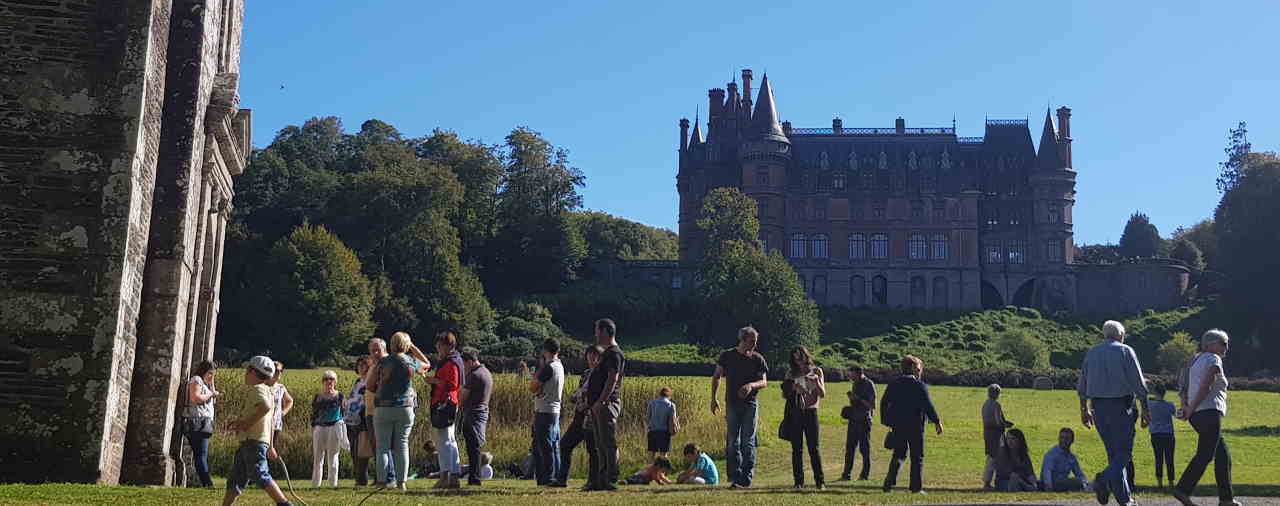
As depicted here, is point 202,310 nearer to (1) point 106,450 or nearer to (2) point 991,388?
(1) point 106,450

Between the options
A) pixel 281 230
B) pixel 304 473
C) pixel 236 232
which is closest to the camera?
pixel 304 473

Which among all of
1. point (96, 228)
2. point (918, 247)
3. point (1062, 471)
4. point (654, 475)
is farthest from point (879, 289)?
point (96, 228)

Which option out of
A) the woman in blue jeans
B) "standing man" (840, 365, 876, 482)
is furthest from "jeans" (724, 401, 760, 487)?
the woman in blue jeans

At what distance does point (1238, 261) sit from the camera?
76000 millimetres

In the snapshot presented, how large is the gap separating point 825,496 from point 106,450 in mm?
8061

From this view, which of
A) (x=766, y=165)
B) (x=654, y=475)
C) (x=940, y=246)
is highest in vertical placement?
(x=766, y=165)

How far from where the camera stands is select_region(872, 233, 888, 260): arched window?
98938mm

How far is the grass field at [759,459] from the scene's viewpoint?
44.7 ft

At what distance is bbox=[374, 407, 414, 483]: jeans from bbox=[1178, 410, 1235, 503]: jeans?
799 centimetres

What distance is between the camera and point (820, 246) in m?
98.8

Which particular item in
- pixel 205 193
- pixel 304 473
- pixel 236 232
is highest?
pixel 236 232

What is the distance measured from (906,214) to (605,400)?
289 ft

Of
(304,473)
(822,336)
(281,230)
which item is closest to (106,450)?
(304,473)

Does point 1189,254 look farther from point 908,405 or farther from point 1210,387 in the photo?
point 1210,387
